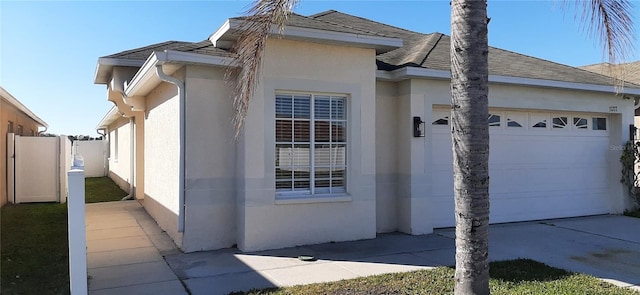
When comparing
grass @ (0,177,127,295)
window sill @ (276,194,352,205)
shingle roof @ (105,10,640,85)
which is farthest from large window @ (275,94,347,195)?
grass @ (0,177,127,295)

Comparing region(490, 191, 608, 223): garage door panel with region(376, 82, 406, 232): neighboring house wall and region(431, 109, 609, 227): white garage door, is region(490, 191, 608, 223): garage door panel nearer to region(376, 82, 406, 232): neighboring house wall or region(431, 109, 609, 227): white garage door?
region(431, 109, 609, 227): white garage door

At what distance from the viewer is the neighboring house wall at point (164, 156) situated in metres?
7.74

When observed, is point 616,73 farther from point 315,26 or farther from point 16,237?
point 16,237

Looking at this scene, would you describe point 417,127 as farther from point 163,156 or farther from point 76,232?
point 76,232

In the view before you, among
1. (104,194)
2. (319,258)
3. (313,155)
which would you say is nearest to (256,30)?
(313,155)

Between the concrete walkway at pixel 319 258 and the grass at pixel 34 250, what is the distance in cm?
45

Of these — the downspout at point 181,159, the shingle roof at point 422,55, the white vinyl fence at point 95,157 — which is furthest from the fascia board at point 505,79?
the white vinyl fence at point 95,157

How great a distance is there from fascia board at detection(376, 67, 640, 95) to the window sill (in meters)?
2.55

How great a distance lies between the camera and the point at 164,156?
8.68 m

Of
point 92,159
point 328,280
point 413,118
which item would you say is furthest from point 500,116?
point 92,159

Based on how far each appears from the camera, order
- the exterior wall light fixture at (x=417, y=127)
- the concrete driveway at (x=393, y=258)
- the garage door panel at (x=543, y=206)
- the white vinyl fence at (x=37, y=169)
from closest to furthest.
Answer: the concrete driveway at (x=393, y=258)
the exterior wall light fixture at (x=417, y=127)
the garage door panel at (x=543, y=206)
the white vinyl fence at (x=37, y=169)

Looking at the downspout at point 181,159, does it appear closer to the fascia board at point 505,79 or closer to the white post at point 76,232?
the white post at point 76,232

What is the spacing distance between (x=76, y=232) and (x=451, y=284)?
429cm

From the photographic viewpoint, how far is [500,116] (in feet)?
33.4
